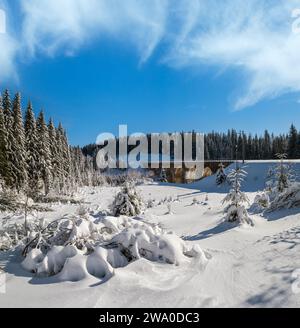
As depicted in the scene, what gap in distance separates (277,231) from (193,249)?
349 centimetres

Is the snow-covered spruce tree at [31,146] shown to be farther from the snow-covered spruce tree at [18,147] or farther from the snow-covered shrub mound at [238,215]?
the snow-covered shrub mound at [238,215]

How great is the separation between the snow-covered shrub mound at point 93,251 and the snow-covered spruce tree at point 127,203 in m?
7.96

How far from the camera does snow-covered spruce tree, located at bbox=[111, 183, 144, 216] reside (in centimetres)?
1517

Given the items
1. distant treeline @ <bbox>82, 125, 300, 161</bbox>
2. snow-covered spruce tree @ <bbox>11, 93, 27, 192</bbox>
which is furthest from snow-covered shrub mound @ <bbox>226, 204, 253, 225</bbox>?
distant treeline @ <bbox>82, 125, 300, 161</bbox>

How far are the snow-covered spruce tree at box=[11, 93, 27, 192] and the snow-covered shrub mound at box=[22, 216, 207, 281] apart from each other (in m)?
23.9

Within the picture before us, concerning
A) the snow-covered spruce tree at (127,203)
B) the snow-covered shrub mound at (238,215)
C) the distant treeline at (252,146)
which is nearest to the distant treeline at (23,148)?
the snow-covered spruce tree at (127,203)

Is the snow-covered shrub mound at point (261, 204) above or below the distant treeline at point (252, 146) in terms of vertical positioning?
below

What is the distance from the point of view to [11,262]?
6477mm

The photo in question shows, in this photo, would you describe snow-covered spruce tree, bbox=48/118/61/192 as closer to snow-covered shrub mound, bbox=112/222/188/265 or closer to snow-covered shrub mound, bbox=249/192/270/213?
snow-covered shrub mound, bbox=249/192/270/213

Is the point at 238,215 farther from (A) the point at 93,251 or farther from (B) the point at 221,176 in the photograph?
(B) the point at 221,176

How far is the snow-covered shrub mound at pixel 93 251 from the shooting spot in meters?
5.44

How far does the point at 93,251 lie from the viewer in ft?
20.6

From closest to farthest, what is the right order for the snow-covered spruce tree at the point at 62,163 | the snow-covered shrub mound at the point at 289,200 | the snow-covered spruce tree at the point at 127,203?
the snow-covered shrub mound at the point at 289,200, the snow-covered spruce tree at the point at 127,203, the snow-covered spruce tree at the point at 62,163

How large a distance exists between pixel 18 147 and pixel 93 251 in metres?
28.3
